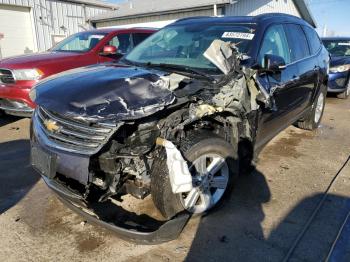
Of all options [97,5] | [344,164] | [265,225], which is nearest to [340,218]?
[265,225]

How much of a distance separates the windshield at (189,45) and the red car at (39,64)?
83.0 inches

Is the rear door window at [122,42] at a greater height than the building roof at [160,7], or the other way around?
the building roof at [160,7]

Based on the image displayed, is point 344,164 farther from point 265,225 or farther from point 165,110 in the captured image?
point 165,110

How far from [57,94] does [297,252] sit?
92.8 inches

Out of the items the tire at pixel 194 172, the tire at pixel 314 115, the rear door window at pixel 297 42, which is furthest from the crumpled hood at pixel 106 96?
the tire at pixel 314 115

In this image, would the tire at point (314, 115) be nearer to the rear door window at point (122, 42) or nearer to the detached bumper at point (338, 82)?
the detached bumper at point (338, 82)

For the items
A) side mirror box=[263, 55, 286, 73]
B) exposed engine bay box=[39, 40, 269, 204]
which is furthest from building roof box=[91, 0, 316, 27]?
exposed engine bay box=[39, 40, 269, 204]

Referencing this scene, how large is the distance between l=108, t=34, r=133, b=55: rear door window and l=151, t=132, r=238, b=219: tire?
4.66 m

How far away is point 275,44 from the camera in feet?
13.3

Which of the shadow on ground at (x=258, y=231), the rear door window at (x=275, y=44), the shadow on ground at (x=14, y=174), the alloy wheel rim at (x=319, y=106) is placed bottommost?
the shadow on ground at (x=258, y=231)

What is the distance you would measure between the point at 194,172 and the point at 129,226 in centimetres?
73

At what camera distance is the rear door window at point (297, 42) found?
4.54m

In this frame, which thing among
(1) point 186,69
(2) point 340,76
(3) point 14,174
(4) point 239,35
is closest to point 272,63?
(4) point 239,35

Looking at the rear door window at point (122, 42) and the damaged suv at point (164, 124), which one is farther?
the rear door window at point (122, 42)
